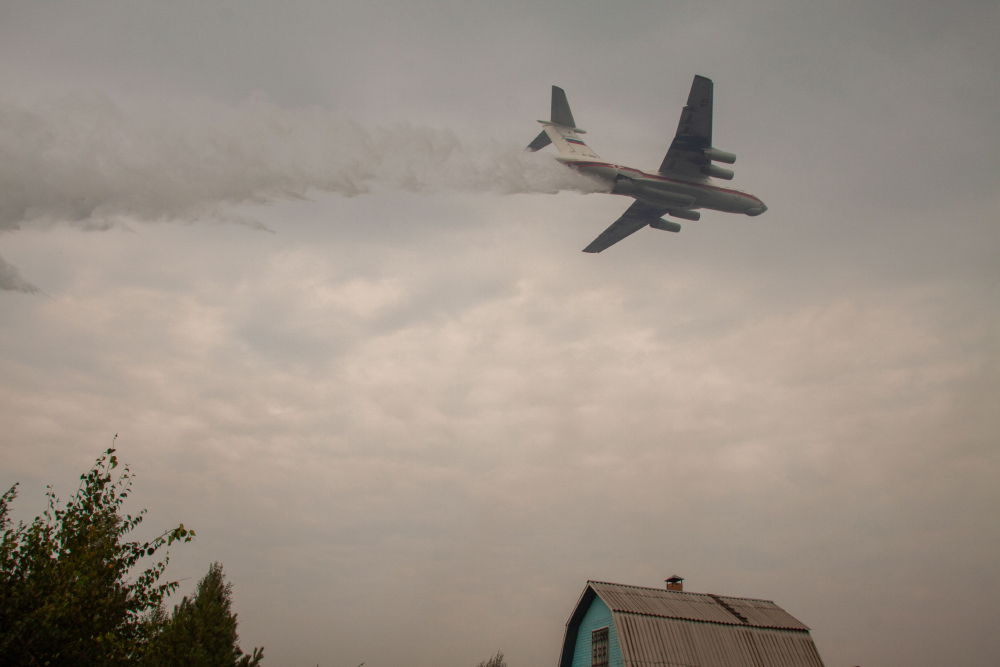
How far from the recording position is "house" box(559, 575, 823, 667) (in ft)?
70.5

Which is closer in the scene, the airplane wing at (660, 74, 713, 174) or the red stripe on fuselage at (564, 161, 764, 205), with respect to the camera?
the airplane wing at (660, 74, 713, 174)

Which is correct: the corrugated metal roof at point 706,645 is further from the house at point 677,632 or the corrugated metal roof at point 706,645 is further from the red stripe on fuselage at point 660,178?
the red stripe on fuselage at point 660,178

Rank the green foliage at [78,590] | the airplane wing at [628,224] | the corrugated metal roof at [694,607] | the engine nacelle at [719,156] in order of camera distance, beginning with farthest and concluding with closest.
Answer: the airplane wing at [628,224], the engine nacelle at [719,156], the corrugated metal roof at [694,607], the green foliage at [78,590]

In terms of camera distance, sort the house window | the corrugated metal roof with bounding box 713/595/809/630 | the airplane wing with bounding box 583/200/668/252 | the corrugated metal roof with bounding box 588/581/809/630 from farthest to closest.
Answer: the airplane wing with bounding box 583/200/668/252 → the corrugated metal roof with bounding box 713/595/809/630 → the corrugated metal roof with bounding box 588/581/809/630 → the house window

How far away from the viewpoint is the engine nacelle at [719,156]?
1277 inches

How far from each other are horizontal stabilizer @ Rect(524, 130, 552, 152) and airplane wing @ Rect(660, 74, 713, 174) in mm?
6363

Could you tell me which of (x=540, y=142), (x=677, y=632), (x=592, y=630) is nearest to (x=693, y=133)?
(x=540, y=142)

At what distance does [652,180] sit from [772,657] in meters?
22.2

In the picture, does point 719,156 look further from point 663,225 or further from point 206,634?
point 206,634

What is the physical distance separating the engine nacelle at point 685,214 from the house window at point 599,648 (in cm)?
2251

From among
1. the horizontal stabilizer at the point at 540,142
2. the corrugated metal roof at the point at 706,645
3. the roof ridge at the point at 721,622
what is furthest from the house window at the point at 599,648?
the horizontal stabilizer at the point at 540,142

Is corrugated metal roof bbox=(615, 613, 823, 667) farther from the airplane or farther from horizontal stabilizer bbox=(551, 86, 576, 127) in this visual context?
horizontal stabilizer bbox=(551, 86, 576, 127)

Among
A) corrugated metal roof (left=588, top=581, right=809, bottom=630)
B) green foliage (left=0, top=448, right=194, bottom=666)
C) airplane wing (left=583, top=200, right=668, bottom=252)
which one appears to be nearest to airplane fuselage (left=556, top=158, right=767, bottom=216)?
airplane wing (left=583, top=200, right=668, bottom=252)

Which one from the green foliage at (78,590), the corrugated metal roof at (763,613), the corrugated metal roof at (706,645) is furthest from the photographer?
the corrugated metal roof at (763,613)
